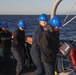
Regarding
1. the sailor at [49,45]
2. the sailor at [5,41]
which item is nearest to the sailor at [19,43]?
the sailor at [5,41]

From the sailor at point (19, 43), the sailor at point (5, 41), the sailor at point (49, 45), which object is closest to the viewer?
the sailor at point (49, 45)

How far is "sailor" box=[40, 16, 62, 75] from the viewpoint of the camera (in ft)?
22.6

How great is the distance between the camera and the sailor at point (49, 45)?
6.88 metres

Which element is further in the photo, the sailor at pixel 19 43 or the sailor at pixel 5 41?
the sailor at pixel 5 41

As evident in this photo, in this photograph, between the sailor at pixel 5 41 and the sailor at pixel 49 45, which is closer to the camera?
the sailor at pixel 49 45

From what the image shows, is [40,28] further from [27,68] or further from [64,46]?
[27,68]

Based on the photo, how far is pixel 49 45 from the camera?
6918 millimetres

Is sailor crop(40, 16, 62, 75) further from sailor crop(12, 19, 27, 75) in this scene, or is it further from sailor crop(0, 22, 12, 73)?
sailor crop(0, 22, 12, 73)

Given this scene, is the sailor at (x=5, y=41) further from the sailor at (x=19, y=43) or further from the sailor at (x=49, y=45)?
the sailor at (x=49, y=45)

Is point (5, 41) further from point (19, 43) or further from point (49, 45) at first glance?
point (49, 45)

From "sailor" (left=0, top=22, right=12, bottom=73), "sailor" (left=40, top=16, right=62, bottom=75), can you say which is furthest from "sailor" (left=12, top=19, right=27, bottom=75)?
"sailor" (left=40, top=16, right=62, bottom=75)

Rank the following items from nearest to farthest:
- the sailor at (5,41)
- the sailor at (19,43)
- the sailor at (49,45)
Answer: the sailor at (49,45)
the sailor at (19,43)
the sailor at (5,41)

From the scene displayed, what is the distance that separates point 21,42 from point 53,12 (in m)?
1.29

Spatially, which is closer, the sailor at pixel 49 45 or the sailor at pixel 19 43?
the sailor at pixel 49 45
